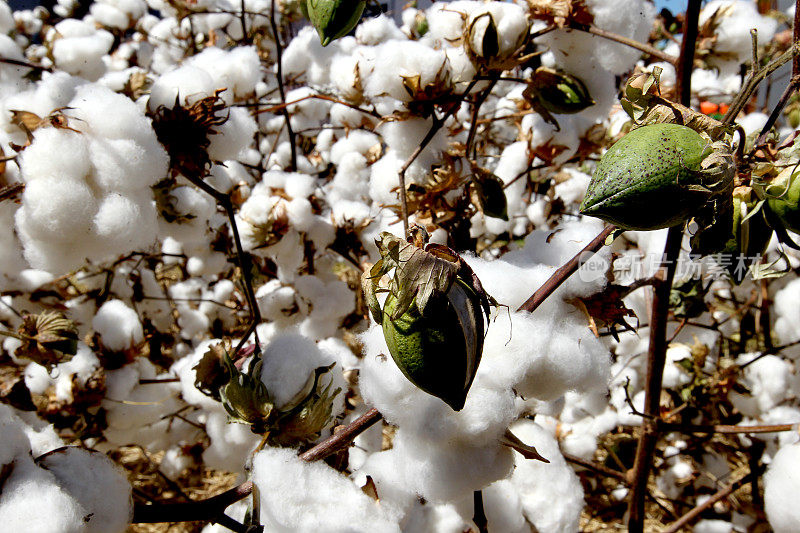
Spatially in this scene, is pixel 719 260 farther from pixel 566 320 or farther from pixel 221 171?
pixel 221 171

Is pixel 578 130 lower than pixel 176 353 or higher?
higher

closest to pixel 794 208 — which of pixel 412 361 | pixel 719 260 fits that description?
pixel 719 260

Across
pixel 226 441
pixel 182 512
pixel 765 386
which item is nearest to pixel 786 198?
pixel 182 512

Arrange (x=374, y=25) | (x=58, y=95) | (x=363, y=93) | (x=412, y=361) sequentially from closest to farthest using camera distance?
(x=412, y=361) < (x=58, y=95) < (x=363, y=93) < (x=374, y=25)

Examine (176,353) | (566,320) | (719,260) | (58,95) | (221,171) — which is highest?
(719,260)

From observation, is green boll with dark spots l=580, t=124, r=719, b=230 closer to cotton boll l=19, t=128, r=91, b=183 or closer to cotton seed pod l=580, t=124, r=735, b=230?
cotton seed pod l=580, t=124, r=735, b=230
